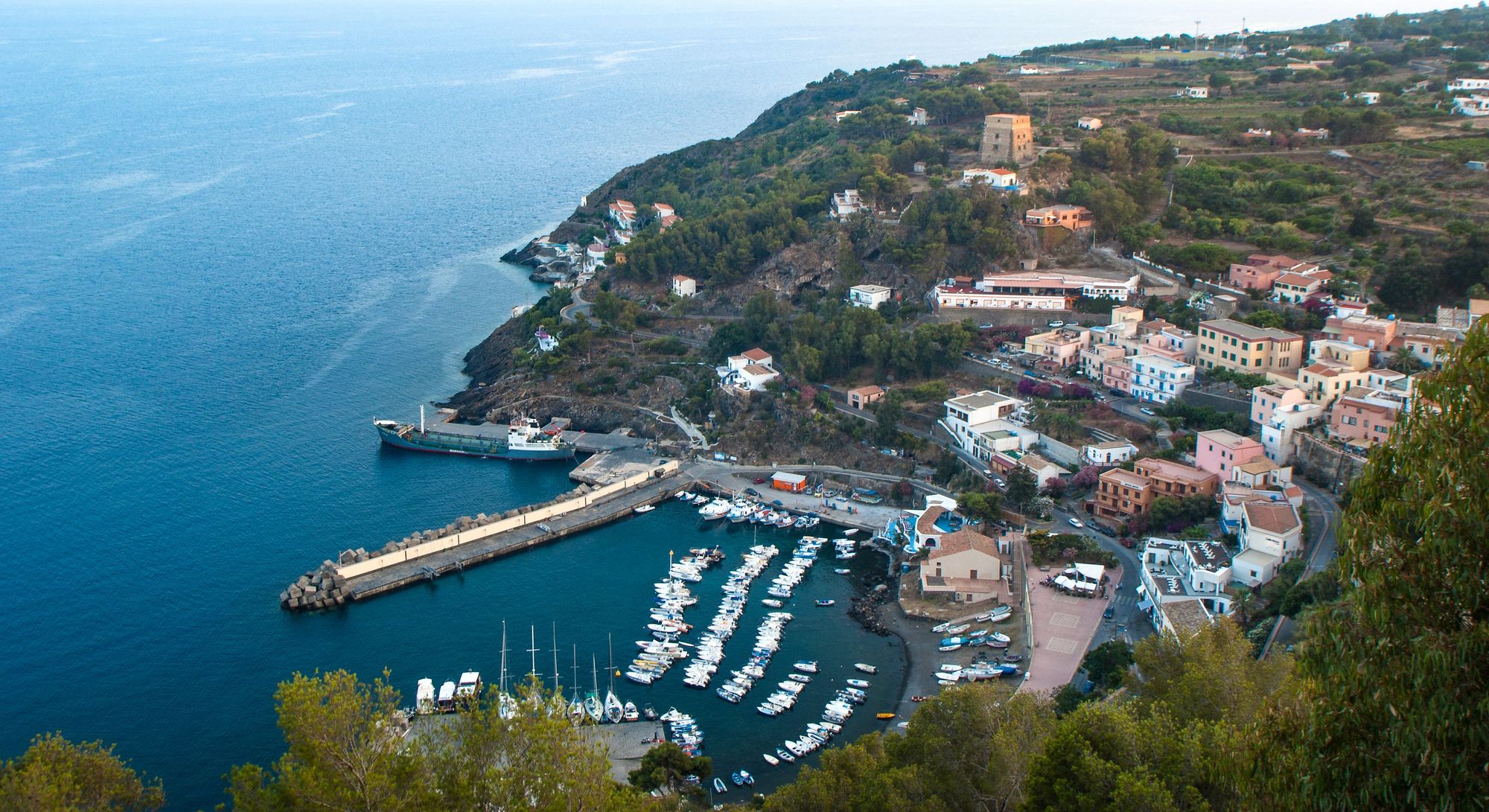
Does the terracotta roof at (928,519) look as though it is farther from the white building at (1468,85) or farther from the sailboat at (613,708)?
the white building at (1468,85)

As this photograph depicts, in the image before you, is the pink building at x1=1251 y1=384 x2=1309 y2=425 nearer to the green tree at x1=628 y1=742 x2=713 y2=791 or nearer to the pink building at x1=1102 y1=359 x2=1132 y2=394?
the pink building at x1=1102 y1=359 x2=1132 y2=394

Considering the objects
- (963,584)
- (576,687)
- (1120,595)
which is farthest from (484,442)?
(1120,595)

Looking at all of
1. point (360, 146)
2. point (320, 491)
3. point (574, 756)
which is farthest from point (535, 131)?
point (574, 756)

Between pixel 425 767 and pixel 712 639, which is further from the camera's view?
pixel 712 639

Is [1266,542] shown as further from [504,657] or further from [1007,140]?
[1007,140]

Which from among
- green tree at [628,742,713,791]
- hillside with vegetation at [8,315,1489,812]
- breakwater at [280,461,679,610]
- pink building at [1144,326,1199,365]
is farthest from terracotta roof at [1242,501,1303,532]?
breakwater at [280,461,679,610]

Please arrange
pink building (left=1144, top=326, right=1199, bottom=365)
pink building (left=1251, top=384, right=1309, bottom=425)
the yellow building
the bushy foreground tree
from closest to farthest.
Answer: the bushy foreground tree → pink building (left=1251, top=384, right=1309, bottom=425) → the yellow building → pink building (left=1144, top=326, right=1199, bottom=365)
